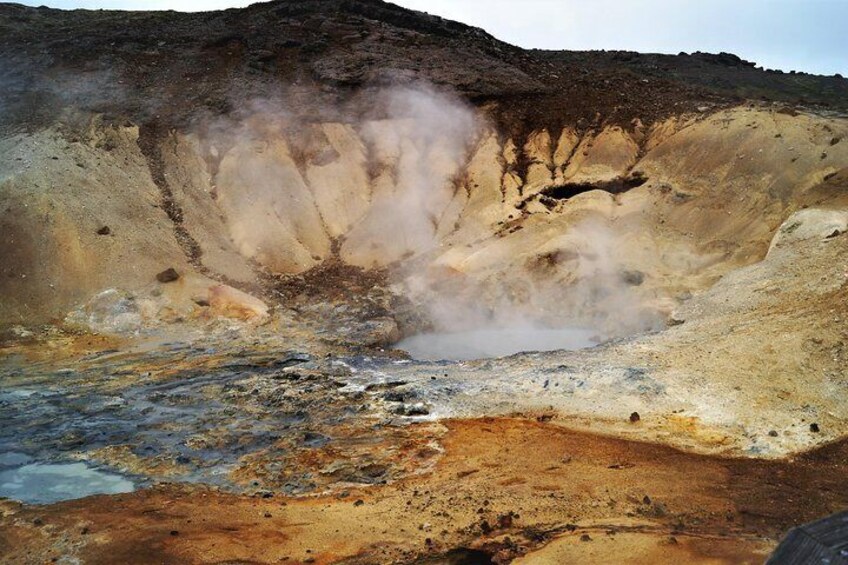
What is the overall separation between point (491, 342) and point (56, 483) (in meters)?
9.78

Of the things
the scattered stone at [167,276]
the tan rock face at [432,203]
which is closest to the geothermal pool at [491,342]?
the tan rock face at [432,203]

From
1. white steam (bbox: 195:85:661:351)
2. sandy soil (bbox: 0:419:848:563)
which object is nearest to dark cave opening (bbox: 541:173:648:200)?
white steam (bbox: 195:85:661:351)

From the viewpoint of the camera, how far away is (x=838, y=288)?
1253cm

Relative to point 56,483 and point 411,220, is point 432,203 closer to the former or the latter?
point 411,220

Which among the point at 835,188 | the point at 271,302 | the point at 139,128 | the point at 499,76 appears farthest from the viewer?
the point at 499,76

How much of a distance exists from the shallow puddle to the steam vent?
0.24 ft

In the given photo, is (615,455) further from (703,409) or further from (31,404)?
(31,404)

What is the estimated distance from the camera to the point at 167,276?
1777 cm

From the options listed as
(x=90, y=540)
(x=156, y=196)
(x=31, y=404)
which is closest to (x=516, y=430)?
(x=90, y=540)

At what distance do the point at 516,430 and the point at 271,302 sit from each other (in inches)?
371

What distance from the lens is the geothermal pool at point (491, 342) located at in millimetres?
16047

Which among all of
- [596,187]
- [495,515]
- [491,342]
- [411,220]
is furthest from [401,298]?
[495,515]

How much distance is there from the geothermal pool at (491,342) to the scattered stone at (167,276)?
5.86 m

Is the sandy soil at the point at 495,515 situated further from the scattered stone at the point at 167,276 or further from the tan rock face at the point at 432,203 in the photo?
the scattered stone at the point at 167,276
